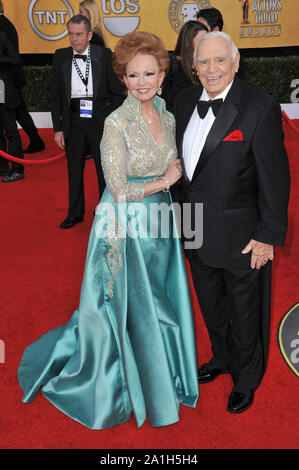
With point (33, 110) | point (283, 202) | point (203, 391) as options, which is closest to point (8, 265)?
point (203, 391)

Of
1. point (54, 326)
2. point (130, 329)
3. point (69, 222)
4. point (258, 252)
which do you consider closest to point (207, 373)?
point (130, 329)

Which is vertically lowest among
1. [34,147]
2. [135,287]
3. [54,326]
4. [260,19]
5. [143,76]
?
[54,326]

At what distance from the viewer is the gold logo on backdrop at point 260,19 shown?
8.55 m

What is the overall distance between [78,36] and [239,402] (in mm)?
3111

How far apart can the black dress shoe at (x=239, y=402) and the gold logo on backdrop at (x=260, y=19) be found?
25.1 ft

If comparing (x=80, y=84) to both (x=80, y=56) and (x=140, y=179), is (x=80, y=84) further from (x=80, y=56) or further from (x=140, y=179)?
(x=140, y=179)

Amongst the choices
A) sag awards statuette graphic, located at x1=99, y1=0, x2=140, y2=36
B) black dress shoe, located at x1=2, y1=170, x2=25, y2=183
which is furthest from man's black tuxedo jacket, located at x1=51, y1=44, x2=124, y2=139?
sag awards statuette graphic, located at x1=99, y1=0, x2=140, y2=36

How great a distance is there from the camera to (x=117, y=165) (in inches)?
82.0

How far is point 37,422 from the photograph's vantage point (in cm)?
241

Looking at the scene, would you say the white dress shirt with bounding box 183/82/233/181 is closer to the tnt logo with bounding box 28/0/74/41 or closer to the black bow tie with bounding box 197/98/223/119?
the black bow tie with bounding box 197/98/223/119

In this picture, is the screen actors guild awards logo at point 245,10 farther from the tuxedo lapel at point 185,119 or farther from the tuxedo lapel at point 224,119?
the tuxedo lapel at point 224,119

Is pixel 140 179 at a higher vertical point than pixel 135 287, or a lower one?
higher

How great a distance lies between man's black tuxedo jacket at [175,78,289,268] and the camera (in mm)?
1936
